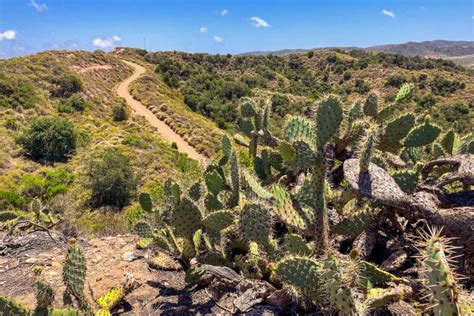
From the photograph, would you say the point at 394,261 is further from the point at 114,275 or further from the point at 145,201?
the point at 145,201

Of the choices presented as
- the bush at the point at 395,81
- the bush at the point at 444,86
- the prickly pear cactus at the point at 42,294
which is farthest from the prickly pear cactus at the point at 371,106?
the bush at the point at 395,81

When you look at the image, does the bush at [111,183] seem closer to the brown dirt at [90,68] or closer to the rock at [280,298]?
the rock at [280,298]

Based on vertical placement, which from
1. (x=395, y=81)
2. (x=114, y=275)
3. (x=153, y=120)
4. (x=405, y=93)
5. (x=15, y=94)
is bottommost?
(x=114, y=275)

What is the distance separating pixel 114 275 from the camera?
3518 mm

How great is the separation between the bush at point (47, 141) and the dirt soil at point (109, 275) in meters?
14.7

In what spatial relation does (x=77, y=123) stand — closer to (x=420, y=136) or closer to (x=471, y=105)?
(x=420, y=136)

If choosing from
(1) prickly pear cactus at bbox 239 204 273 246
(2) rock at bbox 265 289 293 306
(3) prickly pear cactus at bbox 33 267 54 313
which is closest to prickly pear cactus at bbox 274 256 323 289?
(2) rock at bbox 265 289 293 306

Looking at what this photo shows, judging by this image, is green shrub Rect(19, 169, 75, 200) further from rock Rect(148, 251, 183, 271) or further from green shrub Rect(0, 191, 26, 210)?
rock Rect(148, 251, 183, 271)

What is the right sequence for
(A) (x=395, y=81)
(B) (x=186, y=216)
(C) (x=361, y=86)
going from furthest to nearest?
(C) (x=361, y=86), (A) (x=395, y=81), (B) (x=186, y=216)

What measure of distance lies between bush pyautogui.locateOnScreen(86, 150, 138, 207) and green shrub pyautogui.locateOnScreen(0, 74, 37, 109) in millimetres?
12548

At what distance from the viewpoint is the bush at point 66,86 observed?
1104 inches

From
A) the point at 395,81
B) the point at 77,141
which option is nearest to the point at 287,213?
the point at 77,141

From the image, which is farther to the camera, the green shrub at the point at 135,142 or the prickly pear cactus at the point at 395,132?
the green shrub at the point at 135,142

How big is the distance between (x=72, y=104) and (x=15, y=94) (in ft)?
11.4
